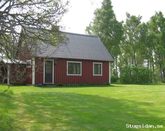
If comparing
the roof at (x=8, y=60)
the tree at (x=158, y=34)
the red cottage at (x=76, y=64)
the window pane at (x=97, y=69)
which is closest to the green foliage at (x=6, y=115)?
the roof at (x=8, y=60)

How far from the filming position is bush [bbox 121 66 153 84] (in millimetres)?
49844

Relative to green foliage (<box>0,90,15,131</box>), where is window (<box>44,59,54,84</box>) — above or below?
above

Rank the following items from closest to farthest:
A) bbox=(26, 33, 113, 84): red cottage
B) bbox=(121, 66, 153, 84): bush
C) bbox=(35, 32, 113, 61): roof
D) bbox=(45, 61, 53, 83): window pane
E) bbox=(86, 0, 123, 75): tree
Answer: bbox=(26, 33, 113, 84): red cottage → bbox=(45, 61, 53, 83): window pane → bbox=(35, 32, 113, 61): roof → bbox=(121, 66, 153, 84): bush → bbox=(86, 0, 123, 75): tree

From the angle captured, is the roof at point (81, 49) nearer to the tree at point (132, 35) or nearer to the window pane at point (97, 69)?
the window pane at point (97, 69)

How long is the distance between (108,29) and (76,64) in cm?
2580

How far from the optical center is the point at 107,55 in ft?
138

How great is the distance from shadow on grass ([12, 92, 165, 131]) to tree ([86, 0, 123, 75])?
46588 millimetres

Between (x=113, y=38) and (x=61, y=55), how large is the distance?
2721 centimetres

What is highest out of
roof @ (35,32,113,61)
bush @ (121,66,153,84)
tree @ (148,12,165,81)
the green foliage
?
tree @ (148,12,165,81)

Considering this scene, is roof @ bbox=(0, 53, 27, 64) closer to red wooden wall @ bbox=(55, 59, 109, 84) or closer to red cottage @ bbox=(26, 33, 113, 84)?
red cottage @ bbox=(26, 33, 113, 84)

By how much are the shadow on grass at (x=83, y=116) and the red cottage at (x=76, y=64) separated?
18534 millimetres

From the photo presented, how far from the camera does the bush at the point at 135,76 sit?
1962 inches

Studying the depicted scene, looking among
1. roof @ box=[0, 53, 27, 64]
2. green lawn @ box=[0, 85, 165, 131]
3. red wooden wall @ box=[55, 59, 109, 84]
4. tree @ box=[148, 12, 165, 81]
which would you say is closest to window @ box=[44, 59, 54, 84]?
red wooden wall @ box=[55, 59, 109, 84]

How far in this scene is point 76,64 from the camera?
3897cm
